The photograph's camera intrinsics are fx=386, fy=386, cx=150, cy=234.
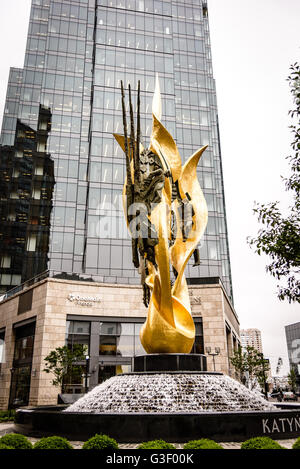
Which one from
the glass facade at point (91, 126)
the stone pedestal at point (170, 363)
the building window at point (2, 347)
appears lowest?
the stone pedestal at point (170, 363)

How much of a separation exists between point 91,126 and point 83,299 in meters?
22.8

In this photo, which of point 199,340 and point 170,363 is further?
point 199,340

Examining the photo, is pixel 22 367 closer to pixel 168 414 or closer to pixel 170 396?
pixel 170 396

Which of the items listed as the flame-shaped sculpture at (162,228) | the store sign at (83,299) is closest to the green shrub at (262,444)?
the flame-shaped sculpture at (162,228)

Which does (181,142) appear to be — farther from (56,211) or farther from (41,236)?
(41,236)

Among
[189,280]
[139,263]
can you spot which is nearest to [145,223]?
[139,263]

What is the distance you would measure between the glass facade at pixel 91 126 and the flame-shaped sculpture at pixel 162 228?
20036 millimetres

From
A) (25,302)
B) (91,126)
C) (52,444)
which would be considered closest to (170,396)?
(52,444)

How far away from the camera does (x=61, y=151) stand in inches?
1887

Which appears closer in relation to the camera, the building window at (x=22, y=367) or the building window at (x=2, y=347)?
the building window at (x=22, y=367)

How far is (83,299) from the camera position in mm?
32750

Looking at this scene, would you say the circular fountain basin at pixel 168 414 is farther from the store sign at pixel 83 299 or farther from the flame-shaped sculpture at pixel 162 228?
the store sign at pixel 83 299

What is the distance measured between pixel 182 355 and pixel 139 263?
12.9 feet

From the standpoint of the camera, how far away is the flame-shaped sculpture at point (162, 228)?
1455 centimetres
